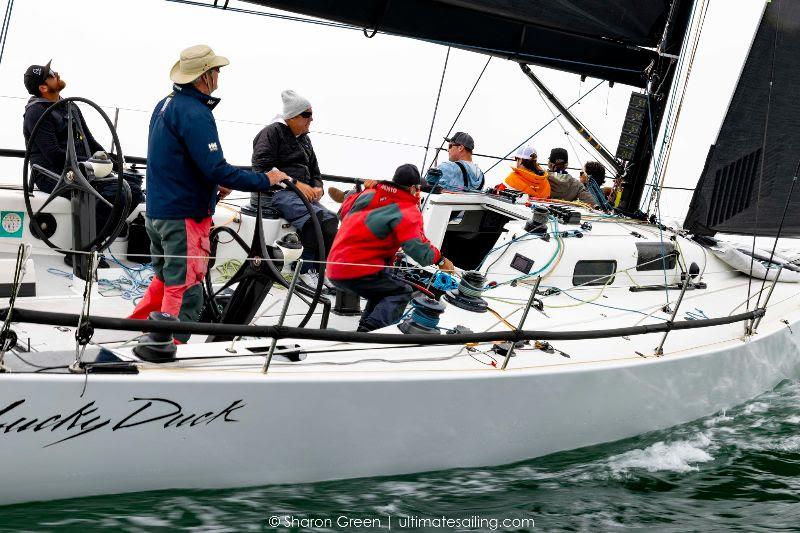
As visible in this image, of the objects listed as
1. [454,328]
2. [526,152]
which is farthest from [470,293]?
[526,152]

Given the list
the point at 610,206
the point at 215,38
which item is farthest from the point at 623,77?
the point at 215,38

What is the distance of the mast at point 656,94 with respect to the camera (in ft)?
16.3

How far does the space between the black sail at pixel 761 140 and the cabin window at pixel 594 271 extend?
661 mm

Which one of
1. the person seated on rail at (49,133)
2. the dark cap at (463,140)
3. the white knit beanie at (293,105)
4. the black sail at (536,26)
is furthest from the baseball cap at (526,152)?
the person seated on rail at (49,133)

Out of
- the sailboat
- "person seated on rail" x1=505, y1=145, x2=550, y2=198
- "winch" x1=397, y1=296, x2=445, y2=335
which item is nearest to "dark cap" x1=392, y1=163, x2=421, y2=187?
the sailboat

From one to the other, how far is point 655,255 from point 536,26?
1325 mm

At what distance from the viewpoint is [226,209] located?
4.68m

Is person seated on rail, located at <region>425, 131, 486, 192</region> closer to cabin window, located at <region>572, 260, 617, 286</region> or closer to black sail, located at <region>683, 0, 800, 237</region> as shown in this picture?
cabin window, located at <region>572, 260, 617, 286</region>

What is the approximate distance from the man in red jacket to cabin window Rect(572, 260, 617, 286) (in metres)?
0.94

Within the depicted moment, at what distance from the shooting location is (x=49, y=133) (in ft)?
13.8

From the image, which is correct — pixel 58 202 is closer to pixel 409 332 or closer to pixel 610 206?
pixel 409 332

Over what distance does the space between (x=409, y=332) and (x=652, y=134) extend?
2.43m

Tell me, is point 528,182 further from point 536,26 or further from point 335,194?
point 335,194

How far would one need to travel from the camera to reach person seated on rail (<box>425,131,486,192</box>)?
5227mm
